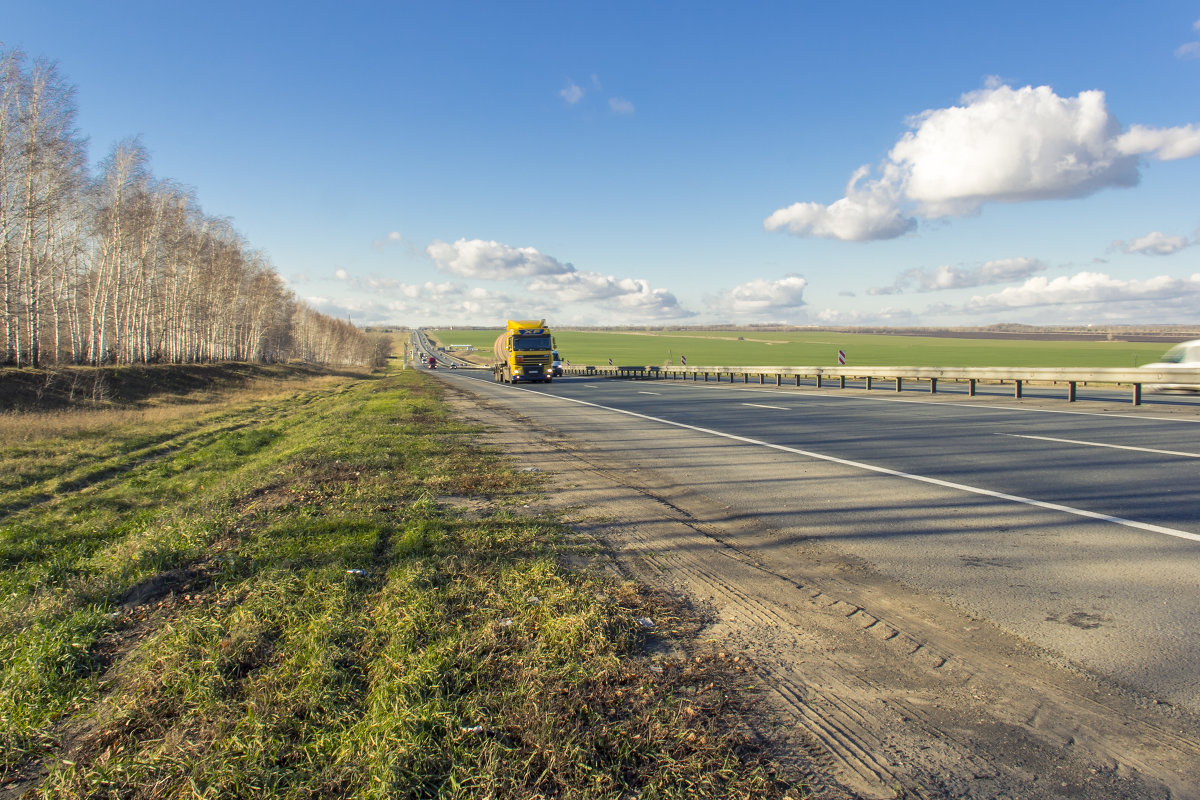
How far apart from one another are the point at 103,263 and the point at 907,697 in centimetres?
4660

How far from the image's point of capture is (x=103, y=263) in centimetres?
3722

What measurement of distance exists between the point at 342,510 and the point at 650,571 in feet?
12.3

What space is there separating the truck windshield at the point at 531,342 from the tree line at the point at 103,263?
22.7 metres

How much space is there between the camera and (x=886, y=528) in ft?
20.5

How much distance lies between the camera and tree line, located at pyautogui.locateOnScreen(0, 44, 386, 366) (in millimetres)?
28562

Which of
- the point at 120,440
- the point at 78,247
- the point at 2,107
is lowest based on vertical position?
the point at 120,440

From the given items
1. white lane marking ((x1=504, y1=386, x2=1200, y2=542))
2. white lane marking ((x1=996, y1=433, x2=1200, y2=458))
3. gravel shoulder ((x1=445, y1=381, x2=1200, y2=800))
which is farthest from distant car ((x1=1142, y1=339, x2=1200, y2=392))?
gravel shoulder ((x1=445, y1=381, x2=1200, y2=800))

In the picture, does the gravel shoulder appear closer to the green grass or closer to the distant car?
the green grass

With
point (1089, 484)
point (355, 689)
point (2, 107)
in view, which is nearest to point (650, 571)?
point (355, 689)

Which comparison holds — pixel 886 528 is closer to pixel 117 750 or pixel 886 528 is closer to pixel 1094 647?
pixel 1094 647

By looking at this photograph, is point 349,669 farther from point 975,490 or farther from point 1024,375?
point 1024,375

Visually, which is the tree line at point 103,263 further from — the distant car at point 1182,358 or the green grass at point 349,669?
the distant car at point 1182,358

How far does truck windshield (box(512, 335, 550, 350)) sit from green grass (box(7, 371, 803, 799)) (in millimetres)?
34039

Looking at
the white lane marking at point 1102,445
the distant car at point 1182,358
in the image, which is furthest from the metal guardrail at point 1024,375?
the white lane marking at point 1102,445
